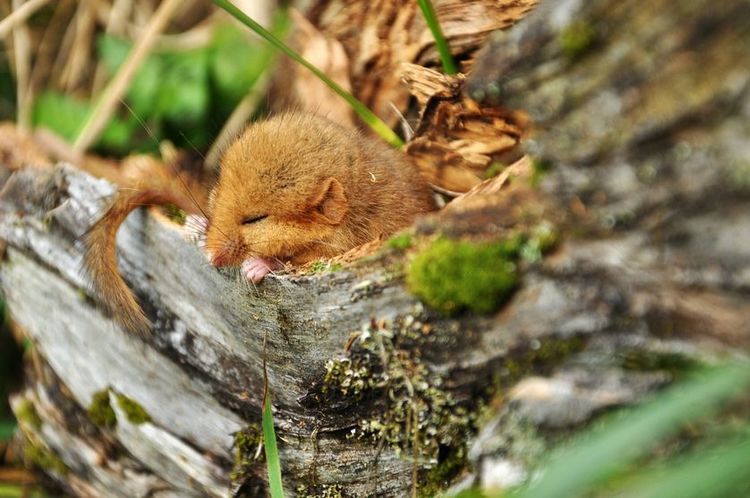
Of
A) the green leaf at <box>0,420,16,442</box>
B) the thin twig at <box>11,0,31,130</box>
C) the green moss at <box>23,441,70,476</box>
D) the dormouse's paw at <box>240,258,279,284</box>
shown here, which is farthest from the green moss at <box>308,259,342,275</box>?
the thin twig at <box>11,0,31,130</box>

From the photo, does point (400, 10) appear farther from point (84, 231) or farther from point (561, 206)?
point (561, 206)

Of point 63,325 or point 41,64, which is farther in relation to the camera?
point 41,64

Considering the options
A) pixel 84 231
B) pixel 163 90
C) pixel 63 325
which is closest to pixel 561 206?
pixel 84 231

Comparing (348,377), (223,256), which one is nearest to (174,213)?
(223,256)

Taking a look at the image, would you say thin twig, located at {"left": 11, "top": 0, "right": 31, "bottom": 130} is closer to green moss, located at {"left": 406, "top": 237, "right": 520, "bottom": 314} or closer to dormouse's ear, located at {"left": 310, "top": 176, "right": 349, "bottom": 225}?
dormouse's ear, located at {"left": 310, "top": 176, "right": 349, "bottom": 225}

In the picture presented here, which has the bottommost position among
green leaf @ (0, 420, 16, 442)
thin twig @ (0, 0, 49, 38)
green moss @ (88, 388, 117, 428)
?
green leaf @ (0, 420, 16, 442)
